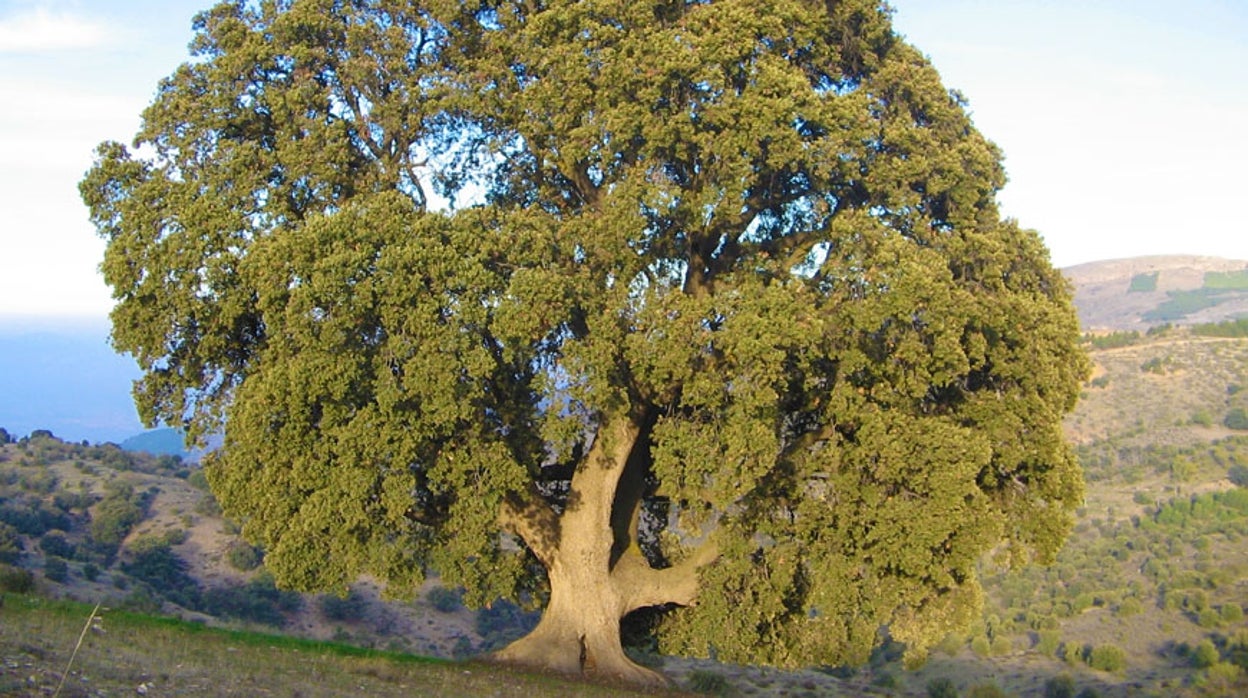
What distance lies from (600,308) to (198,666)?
24.5 ft

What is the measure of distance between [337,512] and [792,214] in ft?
31.6

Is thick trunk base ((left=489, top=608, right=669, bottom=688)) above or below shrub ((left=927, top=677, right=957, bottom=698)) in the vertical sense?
above

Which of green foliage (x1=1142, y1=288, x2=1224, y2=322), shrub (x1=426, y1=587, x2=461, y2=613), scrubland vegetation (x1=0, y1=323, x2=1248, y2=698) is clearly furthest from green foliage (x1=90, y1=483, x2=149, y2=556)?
green foliage (x1=1142, y1=288, x2=1224, y2=322)

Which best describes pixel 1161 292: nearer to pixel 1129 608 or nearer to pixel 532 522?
pixel 1129 608

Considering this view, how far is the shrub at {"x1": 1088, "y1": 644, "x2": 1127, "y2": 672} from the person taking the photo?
1631 inches

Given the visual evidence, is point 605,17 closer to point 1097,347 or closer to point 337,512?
point 337,512

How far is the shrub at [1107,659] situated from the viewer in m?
41.4

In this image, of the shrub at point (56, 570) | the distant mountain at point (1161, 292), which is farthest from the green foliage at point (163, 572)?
the distant mountain at point (1161, 292)

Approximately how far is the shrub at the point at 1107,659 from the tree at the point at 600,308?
26.4m

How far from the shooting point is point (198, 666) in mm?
13461

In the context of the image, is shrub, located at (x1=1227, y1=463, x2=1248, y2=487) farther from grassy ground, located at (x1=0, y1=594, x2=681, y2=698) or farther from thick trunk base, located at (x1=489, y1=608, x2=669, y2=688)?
grassy ground, located at (x1=0, y1=594, x2=681, y2=698)

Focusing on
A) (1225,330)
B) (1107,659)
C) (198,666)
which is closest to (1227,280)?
(1225,330)

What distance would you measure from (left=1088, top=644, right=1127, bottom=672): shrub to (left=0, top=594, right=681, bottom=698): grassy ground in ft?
96.0

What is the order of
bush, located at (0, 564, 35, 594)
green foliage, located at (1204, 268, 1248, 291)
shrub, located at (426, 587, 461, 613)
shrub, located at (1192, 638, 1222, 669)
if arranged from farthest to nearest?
1. green foliage, located at (1204, 268, 1248, 291)
2. shrub, located at (426, 587, 461, 613)
3. shrub, located at (1192, 638, 1222, 669)
4. bush, located at (0, 564, 35, 594)
